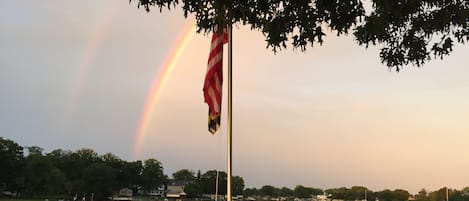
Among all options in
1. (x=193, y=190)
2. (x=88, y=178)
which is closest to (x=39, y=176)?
(x=88, y=178)

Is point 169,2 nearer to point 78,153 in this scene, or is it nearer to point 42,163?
point 42,163

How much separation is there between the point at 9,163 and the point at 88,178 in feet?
124

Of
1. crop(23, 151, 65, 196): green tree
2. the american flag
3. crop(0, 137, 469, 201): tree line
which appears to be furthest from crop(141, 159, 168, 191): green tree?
the american flag

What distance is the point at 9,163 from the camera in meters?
126

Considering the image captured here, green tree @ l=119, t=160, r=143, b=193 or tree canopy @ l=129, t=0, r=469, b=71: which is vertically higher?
green tree @ l=119, t=160, r=143, b=193

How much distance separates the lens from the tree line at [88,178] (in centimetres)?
12838

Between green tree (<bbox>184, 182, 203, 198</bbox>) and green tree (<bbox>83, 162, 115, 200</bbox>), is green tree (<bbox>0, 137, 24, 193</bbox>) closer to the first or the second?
green tree (<bbox>83, 162, 115, 200</bbox>)

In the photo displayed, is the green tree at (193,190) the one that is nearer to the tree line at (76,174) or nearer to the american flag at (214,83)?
the tree line at (76,174)

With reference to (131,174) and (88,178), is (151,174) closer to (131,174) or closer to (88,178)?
(131,174)

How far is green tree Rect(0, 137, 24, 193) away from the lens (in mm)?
125438

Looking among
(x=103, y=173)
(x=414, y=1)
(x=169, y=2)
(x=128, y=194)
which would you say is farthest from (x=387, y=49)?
(x=128, y=194)

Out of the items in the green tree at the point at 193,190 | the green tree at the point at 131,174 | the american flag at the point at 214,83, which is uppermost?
the green tree at the point at 131,174

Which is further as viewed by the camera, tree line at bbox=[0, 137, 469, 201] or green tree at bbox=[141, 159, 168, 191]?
green tree at bbox=[141, 159, 168, 191]

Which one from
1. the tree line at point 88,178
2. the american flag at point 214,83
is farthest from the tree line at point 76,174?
the american flag at point 214,83
